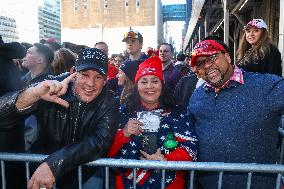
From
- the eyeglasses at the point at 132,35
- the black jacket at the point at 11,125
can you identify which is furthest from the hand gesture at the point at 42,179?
the eyeglasses at the point at 132,35

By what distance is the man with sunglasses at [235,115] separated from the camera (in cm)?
242

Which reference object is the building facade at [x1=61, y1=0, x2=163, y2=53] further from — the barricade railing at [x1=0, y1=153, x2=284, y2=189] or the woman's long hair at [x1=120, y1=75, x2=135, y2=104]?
the barricade railing at [x1=0, y1=153, x2=284, y2=189]

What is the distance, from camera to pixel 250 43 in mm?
4363

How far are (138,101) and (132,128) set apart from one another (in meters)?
0.50

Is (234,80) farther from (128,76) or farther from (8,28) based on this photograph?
(8,28)

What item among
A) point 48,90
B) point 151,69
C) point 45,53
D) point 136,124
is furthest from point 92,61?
point 45,53

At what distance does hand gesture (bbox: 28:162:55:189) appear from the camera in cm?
206

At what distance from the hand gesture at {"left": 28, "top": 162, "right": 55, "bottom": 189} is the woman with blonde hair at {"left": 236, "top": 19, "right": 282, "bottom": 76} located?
2.80 meters

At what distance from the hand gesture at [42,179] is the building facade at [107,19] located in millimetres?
61416

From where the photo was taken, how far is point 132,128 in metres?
2.53

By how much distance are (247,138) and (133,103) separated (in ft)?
3.48

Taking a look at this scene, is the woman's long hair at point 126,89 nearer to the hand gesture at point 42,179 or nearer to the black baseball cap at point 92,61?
the black baseball cap at point 92,61

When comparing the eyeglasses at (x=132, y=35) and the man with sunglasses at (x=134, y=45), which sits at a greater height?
the eyeglasses at (x=132, y=35)

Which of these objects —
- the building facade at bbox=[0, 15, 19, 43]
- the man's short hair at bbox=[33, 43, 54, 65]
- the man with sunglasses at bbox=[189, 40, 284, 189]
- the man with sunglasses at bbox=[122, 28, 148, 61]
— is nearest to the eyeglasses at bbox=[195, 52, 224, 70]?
the man with sunglasses at bbox=[189, 40, 284, 189]
